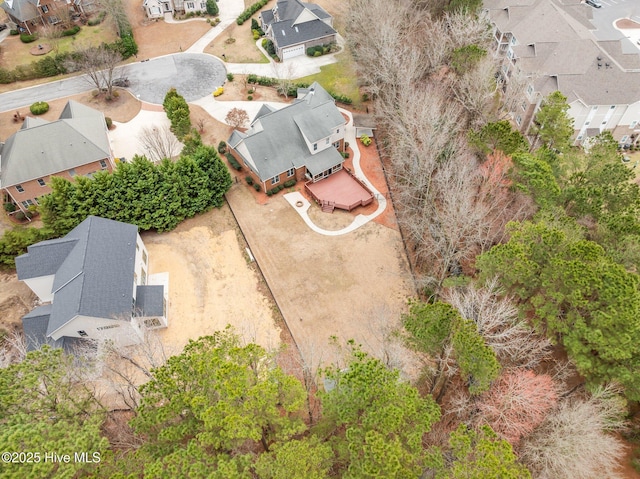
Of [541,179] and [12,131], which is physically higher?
[541,179]

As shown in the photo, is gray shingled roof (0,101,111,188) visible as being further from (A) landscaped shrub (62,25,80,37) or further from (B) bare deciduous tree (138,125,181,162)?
(A) landscaped shrub (62,25,80,37)

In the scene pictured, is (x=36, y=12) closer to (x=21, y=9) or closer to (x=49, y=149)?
(x=21, y=9)

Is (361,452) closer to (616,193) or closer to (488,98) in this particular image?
(616,193)

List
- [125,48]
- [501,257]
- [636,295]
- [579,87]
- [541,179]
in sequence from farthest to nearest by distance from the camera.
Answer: [125,48] < [579,87] < [541,179] < [501,257] < [636,295]

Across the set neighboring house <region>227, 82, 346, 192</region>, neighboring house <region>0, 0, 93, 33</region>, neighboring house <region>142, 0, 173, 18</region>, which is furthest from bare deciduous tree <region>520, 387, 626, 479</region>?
neighboring house <region>0, 0, 93, 33</region>

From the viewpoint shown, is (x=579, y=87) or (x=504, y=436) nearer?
(x=504, y=436)

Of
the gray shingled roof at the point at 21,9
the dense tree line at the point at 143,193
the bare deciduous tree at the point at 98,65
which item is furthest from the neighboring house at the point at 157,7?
the dense tree line at the point at 143,193

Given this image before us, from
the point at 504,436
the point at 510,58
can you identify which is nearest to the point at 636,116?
the point at 510,58
